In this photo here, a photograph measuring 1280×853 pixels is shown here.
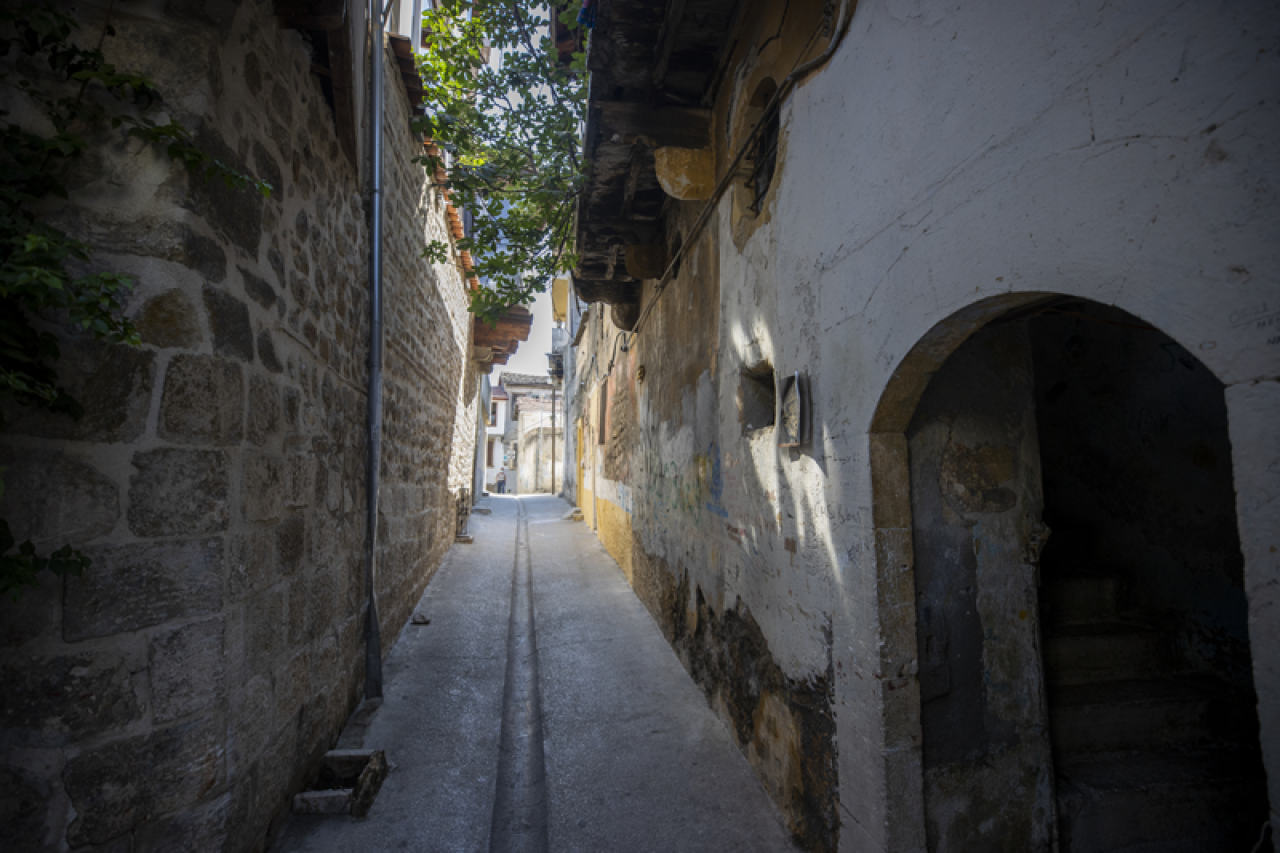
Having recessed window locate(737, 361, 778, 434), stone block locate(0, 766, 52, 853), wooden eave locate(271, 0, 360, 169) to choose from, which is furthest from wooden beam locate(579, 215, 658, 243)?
stone block locate(0, 766, 52, 853)

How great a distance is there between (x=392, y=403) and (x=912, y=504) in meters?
3.58

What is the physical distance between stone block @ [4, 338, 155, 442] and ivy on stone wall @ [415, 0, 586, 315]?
366cm

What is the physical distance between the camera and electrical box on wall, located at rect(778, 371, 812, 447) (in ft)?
7.32

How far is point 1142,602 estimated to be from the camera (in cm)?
291

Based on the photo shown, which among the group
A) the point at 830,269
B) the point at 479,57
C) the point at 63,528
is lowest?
the point at 63,528

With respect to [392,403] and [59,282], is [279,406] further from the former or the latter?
[392,403]

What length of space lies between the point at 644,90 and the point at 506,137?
8.44 feet

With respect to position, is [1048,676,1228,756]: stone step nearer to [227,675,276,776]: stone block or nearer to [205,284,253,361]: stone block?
[227,675,276,776]: stone block

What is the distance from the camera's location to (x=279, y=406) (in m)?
2.26

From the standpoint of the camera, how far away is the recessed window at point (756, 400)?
9.52 feet

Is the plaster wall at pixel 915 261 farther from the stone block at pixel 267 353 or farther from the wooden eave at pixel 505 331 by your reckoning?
the wooden eave at pixel 505 331

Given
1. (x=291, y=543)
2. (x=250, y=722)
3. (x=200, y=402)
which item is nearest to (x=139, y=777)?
(x=250, y=722)

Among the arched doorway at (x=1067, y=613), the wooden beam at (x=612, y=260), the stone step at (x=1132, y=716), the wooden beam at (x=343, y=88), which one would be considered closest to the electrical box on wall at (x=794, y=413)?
the arched doorway at (x=1067, y=613)

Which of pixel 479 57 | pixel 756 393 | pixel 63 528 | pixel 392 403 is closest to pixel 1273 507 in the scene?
pixel 756 393
